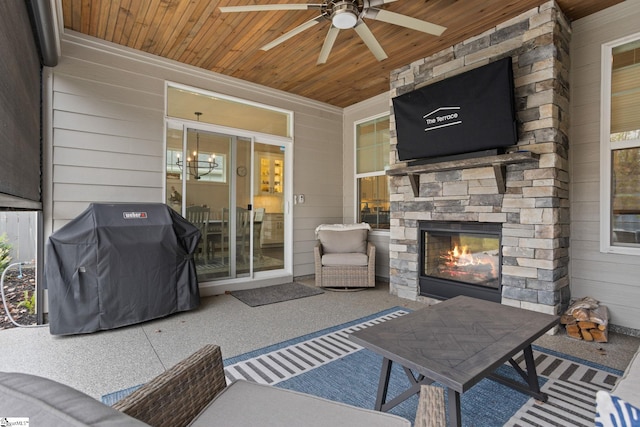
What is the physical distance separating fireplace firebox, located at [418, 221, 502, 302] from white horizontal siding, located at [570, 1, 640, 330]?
0.73 meters

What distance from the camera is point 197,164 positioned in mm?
4324

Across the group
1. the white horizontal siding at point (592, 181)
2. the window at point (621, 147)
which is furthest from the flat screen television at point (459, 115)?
the window at point (621, 147)

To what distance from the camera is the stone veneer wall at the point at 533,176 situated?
9.64ft

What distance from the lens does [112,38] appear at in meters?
3.51

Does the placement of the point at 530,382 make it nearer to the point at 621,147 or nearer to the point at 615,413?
the point at 615,413

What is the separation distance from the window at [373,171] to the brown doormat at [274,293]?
5.21 feet

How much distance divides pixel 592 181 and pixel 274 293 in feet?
12.3

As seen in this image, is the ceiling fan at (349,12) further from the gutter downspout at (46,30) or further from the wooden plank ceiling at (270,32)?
the gutter downspout at (46,30)

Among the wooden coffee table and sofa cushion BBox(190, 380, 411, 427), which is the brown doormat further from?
sofa cushion BBox(190, 380, 411, 427)

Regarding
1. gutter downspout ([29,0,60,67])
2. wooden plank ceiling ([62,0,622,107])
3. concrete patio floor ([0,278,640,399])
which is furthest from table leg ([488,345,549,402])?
gutter downspout ([29,0,60,67])

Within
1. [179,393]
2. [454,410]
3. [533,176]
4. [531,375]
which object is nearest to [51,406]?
[179,393]

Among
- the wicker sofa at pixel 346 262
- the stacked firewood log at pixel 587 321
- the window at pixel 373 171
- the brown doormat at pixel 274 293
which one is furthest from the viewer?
the window at pixel 373 171

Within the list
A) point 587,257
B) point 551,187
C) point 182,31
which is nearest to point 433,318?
point 551,187

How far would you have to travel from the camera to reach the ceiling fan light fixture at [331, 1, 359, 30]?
2.27 metres
